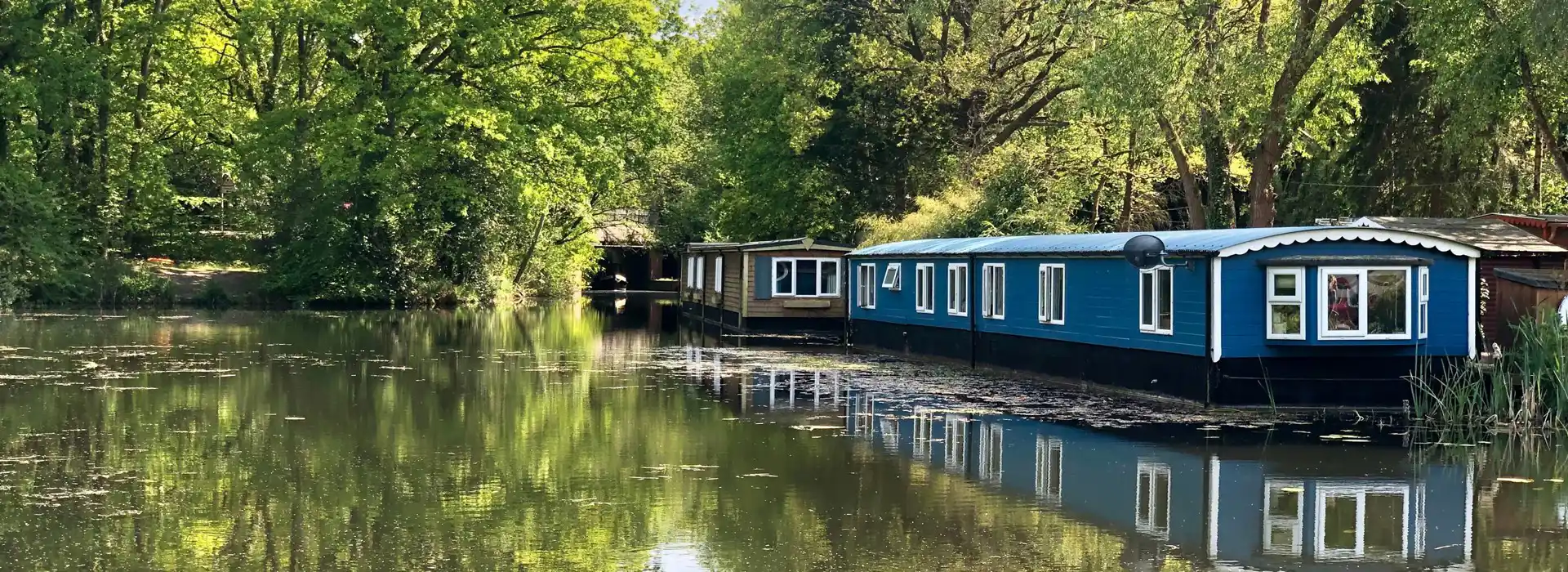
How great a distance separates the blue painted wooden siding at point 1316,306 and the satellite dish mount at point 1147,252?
128 cm

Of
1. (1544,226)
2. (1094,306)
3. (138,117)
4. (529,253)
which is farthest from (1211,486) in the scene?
(529,253)

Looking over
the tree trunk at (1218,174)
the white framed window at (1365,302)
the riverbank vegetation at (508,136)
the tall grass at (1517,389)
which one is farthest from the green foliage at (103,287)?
the tall grass at (1517,389)

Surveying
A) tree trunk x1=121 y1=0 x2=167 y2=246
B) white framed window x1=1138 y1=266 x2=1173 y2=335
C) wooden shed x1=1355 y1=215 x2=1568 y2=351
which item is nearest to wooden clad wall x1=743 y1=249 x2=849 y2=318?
white framed window x1=1138 y1=266 x2=1173 y2=335

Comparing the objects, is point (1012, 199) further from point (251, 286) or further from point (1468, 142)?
point (251, 286)

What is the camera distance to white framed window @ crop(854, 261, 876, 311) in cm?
3575

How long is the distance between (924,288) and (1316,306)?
11.9 metres

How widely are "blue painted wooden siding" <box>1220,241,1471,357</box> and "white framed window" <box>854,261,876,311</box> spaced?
15.0 m

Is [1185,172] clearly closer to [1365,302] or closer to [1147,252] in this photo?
[1147,252]

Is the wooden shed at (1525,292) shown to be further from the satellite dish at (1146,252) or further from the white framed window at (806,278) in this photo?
the white framed window at (806,278)

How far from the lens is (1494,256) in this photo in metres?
23.3

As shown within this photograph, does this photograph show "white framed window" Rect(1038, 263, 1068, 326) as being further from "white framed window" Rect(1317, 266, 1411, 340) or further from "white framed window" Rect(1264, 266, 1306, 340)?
"white framed window" Rect(1317, 266, 1411, 340)

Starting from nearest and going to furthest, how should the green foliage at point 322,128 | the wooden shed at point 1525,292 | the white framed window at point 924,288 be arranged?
the wooden shed at point 1525,292 → the white framed window at point 924,288 → the green foliage at point 322,128

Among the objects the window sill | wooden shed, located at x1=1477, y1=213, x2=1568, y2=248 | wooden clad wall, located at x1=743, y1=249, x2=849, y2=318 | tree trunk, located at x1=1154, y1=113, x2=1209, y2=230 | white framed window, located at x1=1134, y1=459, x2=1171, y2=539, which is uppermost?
tree trunk, located at x1=1154, y1=113, x2=1209, y2=230

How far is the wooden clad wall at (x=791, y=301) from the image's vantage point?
40312 mm
